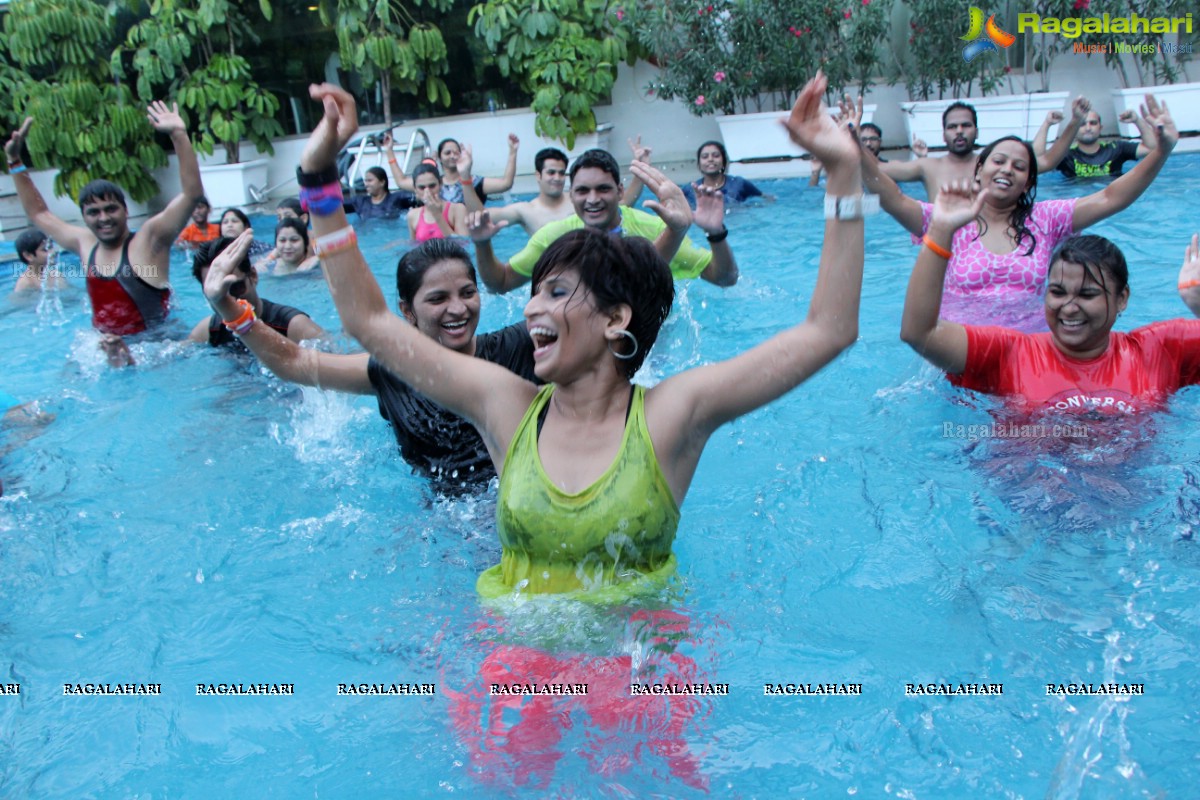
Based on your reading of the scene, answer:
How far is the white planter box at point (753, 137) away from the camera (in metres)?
13.1

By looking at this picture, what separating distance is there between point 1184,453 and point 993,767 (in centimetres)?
204

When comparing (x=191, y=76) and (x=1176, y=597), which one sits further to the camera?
(x=191, y=76)

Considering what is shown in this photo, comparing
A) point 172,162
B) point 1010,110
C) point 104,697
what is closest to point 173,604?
point 104,697

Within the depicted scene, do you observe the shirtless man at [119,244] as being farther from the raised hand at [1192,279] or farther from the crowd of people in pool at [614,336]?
the raised hand at [1192,279]

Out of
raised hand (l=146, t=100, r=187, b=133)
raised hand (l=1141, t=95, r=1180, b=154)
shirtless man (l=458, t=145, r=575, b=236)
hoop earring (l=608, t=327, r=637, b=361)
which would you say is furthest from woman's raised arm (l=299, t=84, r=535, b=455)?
shirtless man (l=458, t=145, r=575, b=236)

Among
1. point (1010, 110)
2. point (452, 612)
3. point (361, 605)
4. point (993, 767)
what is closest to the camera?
point (993, 767)

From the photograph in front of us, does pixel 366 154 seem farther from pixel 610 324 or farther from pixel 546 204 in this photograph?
pixel 610 324

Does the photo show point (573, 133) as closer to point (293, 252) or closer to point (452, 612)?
point (293, 252)

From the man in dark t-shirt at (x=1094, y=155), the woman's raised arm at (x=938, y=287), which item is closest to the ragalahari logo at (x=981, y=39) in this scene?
the man in dark t-shirt at (x=1094, y=155)

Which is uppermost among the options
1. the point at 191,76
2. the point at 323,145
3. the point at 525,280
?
the point at 191,76

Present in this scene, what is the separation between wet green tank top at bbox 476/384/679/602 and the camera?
2.38 meters

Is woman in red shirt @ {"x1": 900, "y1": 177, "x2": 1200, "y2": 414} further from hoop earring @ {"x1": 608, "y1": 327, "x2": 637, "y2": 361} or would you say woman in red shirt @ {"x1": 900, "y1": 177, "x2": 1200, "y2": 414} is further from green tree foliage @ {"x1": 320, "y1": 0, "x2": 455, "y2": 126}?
green tree foliage @ {"x1": 320, "y1": 0, "x2": 455, "y2": 126}

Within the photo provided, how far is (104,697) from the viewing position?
342 centimetres

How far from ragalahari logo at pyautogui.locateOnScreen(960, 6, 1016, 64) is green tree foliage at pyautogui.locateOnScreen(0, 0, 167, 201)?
436 inches
